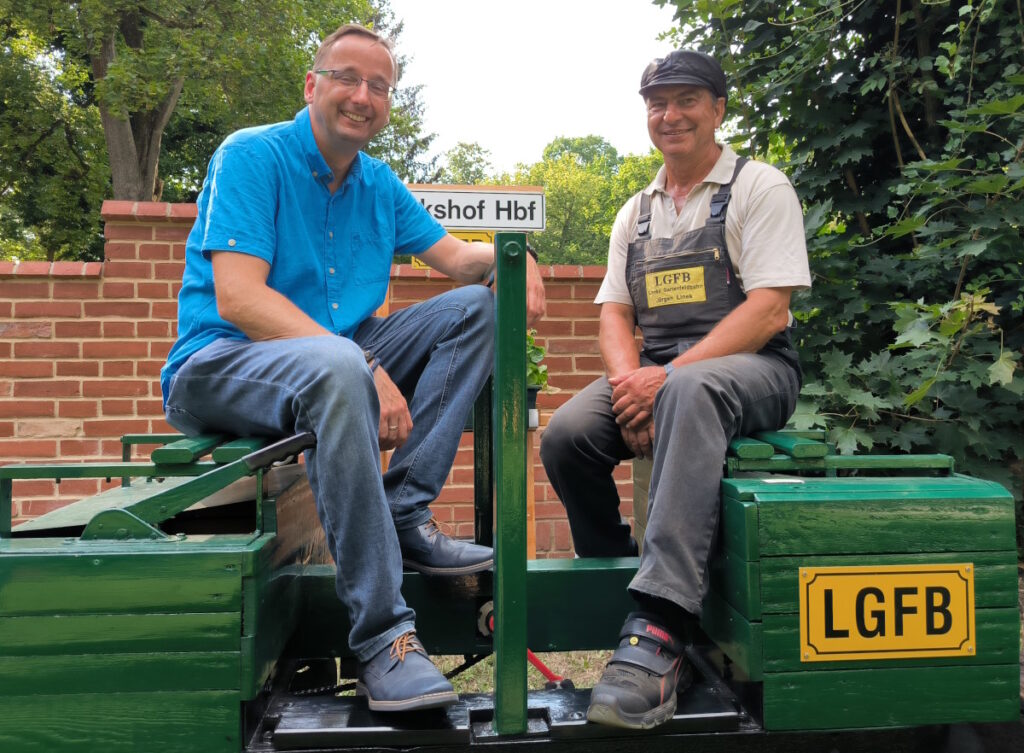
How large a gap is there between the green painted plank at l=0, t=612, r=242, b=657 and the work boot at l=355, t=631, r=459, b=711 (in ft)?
0.91

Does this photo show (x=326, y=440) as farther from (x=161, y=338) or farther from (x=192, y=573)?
(x=161, y=338)

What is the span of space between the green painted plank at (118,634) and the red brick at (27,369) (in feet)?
11.3

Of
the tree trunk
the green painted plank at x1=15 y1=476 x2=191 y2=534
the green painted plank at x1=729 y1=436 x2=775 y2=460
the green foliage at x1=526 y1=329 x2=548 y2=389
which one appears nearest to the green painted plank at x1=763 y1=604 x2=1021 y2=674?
the green painted plank at x1=729 y1=436 x2=775 y2=460

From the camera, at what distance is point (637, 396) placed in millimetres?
2264

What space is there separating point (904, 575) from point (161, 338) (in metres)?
3.99

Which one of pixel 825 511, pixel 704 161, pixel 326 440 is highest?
pixel 704 161

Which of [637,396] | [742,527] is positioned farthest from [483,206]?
[742,527]

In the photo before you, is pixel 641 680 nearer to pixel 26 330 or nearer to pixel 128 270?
pixel 128 270

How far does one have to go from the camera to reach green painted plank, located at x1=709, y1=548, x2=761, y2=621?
5.49 ft

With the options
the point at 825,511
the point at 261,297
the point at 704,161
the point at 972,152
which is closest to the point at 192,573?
the point at 261,297

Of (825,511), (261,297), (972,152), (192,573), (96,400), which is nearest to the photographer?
(192,573)

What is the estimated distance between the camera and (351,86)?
2.25m

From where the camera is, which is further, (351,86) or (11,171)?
(11,171)

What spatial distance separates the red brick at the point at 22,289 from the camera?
4.52 m
